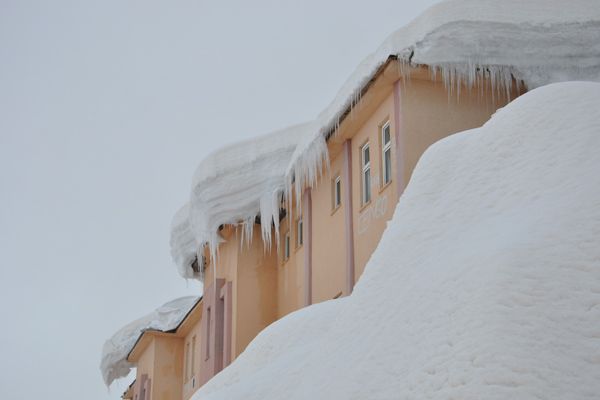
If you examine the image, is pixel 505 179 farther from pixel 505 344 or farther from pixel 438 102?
pixel 438 102

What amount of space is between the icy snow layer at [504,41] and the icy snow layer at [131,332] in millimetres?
15049

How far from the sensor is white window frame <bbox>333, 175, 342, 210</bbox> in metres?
19.1

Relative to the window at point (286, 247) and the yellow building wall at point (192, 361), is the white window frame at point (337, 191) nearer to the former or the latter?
the window at point (286, 247)

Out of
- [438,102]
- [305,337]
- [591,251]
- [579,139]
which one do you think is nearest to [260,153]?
[438,102]

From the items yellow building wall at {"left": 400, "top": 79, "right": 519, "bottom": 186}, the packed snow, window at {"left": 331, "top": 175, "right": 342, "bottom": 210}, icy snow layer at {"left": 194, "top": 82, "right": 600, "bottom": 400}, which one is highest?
the packed snow

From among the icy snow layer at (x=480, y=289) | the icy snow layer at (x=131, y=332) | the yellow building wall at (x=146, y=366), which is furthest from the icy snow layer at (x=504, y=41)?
the yellow building wall at (x=146, y=366)

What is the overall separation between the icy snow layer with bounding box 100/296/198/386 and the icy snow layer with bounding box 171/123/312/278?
27.8 feet

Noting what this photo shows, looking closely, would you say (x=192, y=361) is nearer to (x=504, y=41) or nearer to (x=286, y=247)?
(x=286, y=247)

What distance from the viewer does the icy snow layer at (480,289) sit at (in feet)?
20.2

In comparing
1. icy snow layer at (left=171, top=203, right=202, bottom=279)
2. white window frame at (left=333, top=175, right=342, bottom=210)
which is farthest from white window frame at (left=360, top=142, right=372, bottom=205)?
icy snow layer at (left=171, top=203, right=202, bottom=279)

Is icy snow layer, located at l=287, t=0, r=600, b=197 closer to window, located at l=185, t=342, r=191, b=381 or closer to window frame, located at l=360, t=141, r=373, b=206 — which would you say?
window frame, located at l=360, t=141, r=373, b=206

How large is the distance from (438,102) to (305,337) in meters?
8.04

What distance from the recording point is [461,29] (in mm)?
15609

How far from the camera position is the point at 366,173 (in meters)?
18.0
